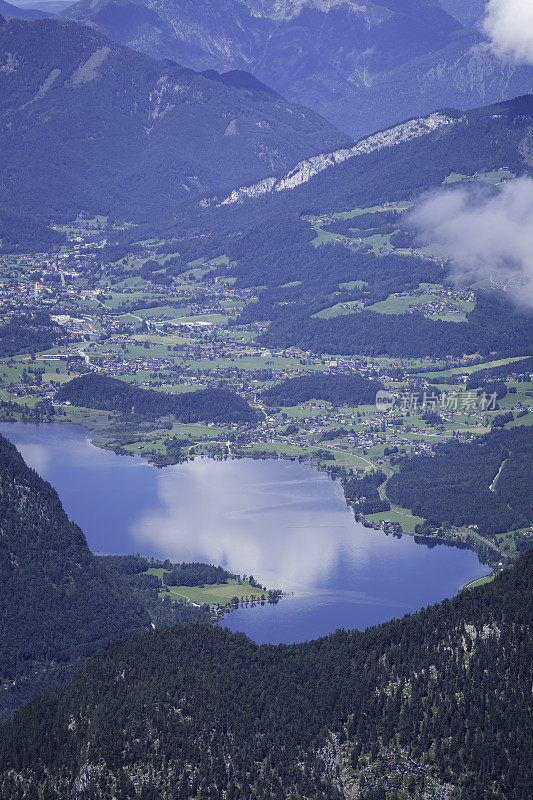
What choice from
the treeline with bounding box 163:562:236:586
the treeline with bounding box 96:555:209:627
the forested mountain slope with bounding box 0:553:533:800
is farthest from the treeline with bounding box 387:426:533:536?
the forested mountain slope with bounding box 0:553:533:800

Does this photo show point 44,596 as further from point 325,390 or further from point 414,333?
point 414,333

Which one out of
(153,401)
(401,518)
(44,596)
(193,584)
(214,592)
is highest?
(153,401)

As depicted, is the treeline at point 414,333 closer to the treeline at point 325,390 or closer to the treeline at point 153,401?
the treeline at point 325,390

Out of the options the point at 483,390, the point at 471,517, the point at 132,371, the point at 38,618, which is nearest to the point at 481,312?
the point at 483,390

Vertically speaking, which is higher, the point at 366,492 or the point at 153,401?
the point at 153,401

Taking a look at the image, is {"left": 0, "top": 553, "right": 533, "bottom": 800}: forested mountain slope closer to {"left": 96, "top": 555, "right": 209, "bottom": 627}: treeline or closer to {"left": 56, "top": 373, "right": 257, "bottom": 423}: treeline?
{"left": 96, "top": 555, "right": 209, "bottom": 627}: treeline

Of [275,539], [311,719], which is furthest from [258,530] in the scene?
[311,719]
